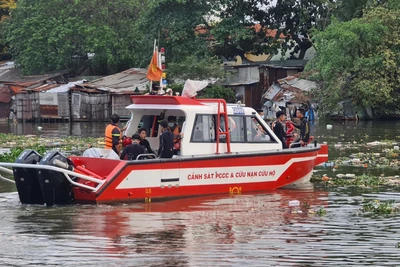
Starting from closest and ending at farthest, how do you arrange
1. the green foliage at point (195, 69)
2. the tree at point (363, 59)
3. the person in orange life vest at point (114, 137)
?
the person in orange life vest at point (114, 137), the tree at point (363, 59), the green foliage at point (195, 69)

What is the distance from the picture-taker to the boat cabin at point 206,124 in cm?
1666

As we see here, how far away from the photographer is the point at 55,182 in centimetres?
1512

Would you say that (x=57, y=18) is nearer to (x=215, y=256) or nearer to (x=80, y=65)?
(x=80, y=65)

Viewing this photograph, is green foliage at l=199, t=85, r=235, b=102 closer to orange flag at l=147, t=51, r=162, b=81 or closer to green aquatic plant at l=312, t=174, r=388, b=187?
green aquatic plant at l=312, t=174, r=388, b=187

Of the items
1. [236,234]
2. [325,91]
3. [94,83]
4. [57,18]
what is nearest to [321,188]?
[236,234]

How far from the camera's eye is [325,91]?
46.6 meters

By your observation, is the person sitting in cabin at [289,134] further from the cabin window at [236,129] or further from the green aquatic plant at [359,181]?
the cabin window at [236,129]

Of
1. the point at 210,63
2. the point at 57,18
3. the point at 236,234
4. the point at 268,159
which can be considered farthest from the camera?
the point at 57,18

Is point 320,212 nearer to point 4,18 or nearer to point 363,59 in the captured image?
point 363,59

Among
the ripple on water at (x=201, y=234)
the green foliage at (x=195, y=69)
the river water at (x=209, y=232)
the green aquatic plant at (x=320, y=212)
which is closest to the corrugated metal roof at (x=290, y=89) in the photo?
the green foliage at (x=195, y=69)

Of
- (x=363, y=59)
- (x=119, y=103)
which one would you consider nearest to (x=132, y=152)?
(x=363, y=59)

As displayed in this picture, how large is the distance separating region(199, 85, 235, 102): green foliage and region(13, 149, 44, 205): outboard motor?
3614 cm

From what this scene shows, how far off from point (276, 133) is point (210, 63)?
3451cm

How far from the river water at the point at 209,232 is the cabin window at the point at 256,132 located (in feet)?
3.67
